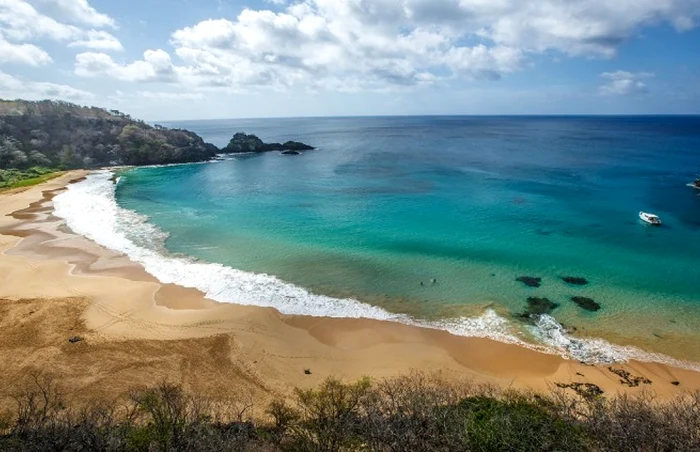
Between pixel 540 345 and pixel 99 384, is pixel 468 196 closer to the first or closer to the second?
pixel 540 345

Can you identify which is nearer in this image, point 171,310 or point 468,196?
point 171,310

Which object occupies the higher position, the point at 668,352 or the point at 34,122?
the point at 34,122

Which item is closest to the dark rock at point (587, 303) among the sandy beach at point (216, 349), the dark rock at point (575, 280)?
the dark rock at point (575, 280)

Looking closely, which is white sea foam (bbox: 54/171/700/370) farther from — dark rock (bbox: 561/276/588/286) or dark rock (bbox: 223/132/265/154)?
dark rock (bbox: 223/132/265/154)

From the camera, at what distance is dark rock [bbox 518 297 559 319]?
94.5 feet

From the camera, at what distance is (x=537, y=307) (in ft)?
97.2

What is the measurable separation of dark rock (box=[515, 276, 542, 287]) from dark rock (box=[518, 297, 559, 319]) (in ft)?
7.69

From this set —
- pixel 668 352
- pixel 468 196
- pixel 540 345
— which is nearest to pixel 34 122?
pixel 468 196

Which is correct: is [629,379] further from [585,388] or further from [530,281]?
[530,281]

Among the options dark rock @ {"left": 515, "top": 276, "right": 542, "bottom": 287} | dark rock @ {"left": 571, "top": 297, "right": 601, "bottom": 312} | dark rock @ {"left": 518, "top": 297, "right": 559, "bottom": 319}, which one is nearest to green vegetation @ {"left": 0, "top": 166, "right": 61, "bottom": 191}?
dark rock @ {"left": 515, "top": 276, "right": 542, "bottom": 287}

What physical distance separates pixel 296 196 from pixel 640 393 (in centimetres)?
5142

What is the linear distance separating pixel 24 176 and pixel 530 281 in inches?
3739

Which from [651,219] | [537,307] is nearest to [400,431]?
[537,307]

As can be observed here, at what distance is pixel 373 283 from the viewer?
33.5 meters
